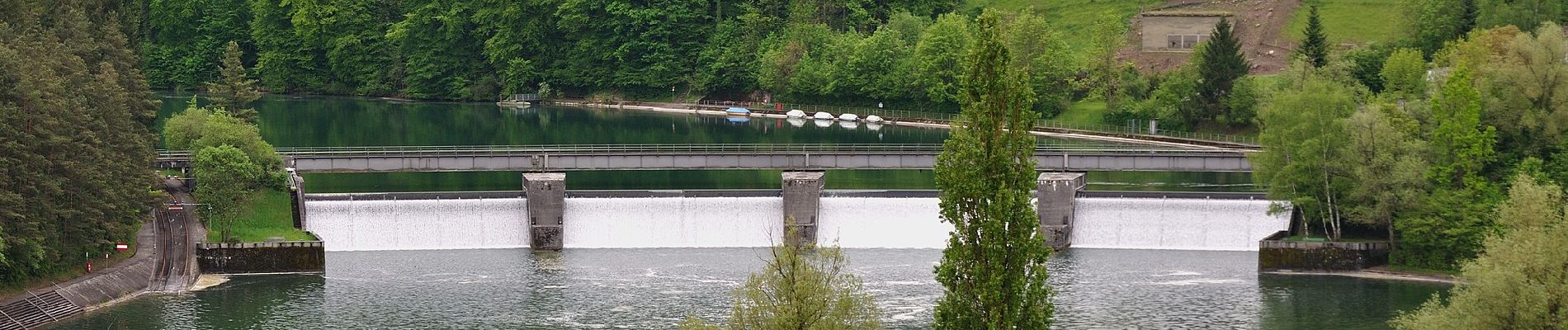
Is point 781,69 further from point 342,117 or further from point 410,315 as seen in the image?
point 410,315

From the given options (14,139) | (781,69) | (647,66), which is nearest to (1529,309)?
(14,139)

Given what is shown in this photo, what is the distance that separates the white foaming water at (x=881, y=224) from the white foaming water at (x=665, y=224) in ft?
9.15

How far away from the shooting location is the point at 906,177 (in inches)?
4360

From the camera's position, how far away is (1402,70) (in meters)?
121

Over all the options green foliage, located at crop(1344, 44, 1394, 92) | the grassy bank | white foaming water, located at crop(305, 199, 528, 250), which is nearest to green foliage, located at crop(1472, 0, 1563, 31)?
green foliage, located at crop(1344, 44, 1394, 92)

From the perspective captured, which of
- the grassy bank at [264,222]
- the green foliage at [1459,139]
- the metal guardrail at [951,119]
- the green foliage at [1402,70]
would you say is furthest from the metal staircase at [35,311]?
the green foliage at [1402,70]

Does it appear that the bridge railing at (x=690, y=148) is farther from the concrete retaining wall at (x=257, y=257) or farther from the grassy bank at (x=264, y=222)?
the concrete retaining wall at (x=257, y=257)

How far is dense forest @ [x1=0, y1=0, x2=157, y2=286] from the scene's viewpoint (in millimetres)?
70062

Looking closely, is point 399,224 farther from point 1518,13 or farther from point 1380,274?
point 1518,13

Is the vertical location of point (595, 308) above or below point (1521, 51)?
below

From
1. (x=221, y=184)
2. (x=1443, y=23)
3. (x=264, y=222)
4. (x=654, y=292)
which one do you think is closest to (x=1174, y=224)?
(x=654, y=292)

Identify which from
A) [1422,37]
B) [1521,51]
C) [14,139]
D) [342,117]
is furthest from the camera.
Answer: [342,117]

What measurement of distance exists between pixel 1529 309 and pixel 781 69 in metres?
113

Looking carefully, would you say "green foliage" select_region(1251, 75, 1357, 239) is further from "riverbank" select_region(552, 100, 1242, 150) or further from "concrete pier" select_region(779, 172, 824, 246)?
"riverbank" select_region(552, 100, 1242, 150)
